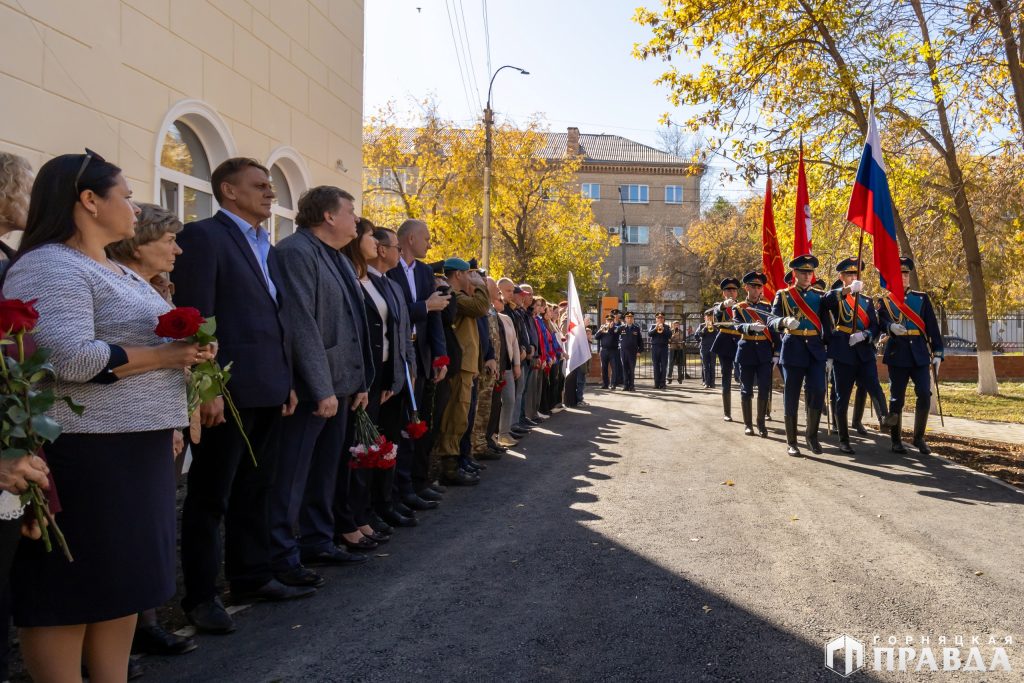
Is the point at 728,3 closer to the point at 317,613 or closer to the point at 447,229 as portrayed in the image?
the point at 317,613

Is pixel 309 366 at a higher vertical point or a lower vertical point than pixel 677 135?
lower

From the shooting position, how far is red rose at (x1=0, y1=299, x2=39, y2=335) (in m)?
2.24

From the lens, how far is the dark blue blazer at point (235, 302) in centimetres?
409

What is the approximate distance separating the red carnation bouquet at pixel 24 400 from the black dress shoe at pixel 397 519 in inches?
152

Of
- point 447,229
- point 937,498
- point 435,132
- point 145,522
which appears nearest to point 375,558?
point 145,522

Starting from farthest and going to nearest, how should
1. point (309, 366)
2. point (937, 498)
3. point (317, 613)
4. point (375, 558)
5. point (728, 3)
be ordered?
point (728, 3), point (937, 498), point (375, 558), point (309, 366), point (317, 613)

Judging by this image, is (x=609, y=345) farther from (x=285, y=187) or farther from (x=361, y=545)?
(x=361, y=545)

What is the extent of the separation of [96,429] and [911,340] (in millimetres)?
9366

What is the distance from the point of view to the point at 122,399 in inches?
106

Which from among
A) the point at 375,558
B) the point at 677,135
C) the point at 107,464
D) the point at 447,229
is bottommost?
the point at 375,558

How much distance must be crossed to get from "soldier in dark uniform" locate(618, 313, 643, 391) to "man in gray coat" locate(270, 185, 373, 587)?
18266 mm

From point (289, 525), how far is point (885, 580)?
3212 millimetres

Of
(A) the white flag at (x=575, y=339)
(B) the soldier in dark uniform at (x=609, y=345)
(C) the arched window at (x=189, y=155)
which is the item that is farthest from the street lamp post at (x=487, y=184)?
(C) the arched window at (x=189, y=155)

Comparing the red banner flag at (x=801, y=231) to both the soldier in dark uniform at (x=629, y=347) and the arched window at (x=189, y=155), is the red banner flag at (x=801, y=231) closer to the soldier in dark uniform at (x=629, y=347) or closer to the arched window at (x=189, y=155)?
the arched window at (x=189, y=155)
